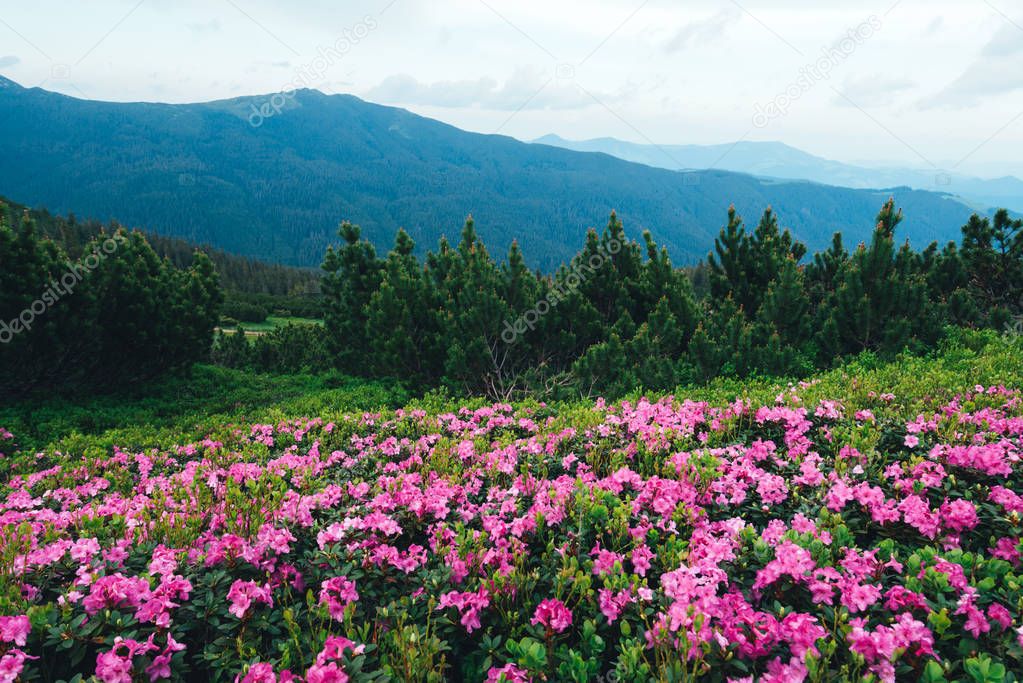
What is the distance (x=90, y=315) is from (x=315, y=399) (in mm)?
5952

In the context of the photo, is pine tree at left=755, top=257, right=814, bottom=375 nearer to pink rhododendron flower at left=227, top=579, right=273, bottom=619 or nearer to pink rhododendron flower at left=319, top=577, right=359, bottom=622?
pink rhododendron flower at left=319, top=577, right=359, bottom=622

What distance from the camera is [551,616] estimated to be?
2.37 m

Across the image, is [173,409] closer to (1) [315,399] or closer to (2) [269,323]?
(1) [315,399]

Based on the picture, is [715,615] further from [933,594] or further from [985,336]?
[985,336]

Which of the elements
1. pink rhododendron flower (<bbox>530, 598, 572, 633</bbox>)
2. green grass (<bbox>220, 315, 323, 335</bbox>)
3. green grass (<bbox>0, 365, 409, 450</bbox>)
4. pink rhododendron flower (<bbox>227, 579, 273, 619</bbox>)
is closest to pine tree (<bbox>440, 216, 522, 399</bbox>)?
green grass (<bbox>0, 365, 409, 450</bbox>)

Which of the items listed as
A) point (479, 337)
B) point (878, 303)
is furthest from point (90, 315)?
point (878, 303)

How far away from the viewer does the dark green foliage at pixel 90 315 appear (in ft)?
41.9

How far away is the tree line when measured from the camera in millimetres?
9578

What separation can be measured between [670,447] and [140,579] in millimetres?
3671

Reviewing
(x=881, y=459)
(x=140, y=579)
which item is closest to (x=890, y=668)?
(x=881, y=459)

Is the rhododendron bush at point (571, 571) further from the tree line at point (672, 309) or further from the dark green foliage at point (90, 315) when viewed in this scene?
the dark green foliage at point (90, 315)

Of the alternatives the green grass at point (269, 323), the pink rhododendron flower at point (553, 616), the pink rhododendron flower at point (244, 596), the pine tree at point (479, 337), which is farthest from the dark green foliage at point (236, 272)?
the pink rhododendron flower at point (553, 616)

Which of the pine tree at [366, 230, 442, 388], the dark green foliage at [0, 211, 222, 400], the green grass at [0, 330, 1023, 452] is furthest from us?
the dark green foliage at [0, 211, 222, 400]

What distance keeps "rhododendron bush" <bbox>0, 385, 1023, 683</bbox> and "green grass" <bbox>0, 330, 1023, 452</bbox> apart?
5.86 feet
